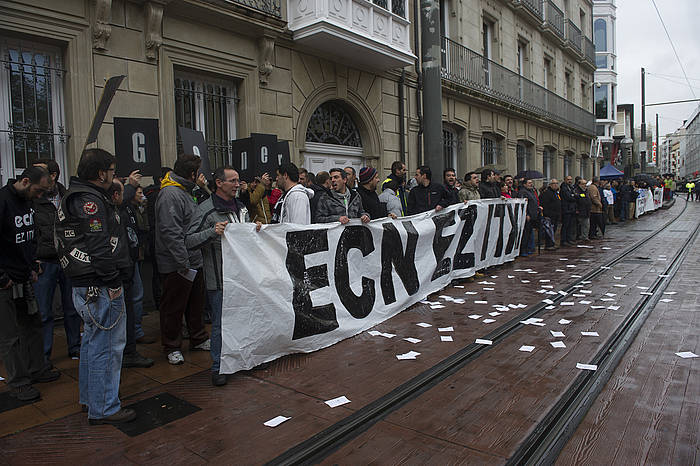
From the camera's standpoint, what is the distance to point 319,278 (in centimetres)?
533

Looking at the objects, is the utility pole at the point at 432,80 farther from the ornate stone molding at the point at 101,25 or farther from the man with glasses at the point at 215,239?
the man with glasses at the point at 215,239

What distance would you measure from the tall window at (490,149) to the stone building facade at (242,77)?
1.26 feet

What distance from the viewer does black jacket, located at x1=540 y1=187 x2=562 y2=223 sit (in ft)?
43.8

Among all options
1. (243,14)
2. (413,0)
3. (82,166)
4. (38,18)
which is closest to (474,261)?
(243,14)

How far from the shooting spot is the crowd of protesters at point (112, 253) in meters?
3.54

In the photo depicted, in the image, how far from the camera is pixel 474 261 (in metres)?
8.92

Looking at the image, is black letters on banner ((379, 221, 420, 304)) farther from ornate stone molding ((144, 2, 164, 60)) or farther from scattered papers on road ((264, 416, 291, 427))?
ornate stone molding ((144, 2, 164, 60))

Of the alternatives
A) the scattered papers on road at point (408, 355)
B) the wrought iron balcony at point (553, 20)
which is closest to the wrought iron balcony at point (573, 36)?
the wrought iron balcony at point (553, 20)

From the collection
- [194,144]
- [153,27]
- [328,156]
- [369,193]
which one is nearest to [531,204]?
[328,156]

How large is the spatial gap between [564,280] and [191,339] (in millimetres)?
6349

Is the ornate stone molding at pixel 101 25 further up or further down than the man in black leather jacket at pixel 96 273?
further up

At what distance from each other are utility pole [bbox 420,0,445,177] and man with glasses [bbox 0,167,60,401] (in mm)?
7314

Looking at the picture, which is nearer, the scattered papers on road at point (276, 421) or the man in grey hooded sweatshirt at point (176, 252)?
the scattered papers on road at point (276, 421)

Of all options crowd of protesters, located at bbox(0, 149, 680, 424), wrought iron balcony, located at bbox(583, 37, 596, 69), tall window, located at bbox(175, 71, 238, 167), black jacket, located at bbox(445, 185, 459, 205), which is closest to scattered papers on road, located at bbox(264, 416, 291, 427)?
crowd of protesters, located at bbox(0, 149, 680, 424)
